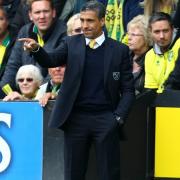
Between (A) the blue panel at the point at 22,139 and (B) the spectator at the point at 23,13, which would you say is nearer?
(A) the blue panel at the point at 22,139

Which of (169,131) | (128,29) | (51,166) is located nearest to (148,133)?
(169,131)

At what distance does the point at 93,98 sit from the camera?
712cm

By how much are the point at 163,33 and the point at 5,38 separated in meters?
2.65

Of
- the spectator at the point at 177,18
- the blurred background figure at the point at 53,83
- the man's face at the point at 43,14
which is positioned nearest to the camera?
the blurred background figure at the point at 53,83

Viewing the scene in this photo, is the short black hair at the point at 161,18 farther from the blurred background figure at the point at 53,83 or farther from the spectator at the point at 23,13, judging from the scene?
the spectator at the point at 23,13

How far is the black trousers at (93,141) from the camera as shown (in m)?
7.09

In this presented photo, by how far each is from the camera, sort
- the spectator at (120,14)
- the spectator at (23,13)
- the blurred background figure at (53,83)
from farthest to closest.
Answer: the spectator at (23,13) → the spectator at (120,14) → the blurred background figure at (53,83)

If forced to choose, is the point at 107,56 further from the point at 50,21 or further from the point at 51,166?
the point at 50,21

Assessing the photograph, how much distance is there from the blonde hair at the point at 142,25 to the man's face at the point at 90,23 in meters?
2.17

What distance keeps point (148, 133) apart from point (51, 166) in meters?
1.08

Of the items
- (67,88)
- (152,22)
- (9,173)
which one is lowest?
(9,173)

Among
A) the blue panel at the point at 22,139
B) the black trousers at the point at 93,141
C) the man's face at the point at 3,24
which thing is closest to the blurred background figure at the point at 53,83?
the blue panel at the point at 22,139

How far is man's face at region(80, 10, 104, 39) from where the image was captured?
7.09m

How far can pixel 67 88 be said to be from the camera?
7.17m
